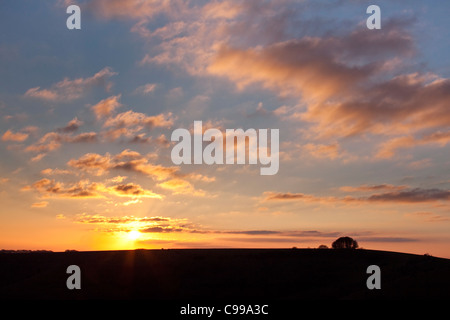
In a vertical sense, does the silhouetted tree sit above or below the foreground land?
above

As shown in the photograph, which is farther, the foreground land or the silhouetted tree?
the silhouetted tree

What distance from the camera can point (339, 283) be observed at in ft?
139

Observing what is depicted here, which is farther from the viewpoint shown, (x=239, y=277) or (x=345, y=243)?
(x=345, y=243)

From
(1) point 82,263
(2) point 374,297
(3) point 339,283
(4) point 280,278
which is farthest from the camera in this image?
(1) point 82,263

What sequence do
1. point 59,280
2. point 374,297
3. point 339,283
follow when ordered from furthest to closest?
1. point 59,280
2. point 339,283
3. point 374,297

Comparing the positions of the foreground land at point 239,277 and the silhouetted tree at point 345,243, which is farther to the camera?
the silhouetted tree at point 345,243

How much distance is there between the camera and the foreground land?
37778 mm

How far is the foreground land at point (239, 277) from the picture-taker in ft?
124

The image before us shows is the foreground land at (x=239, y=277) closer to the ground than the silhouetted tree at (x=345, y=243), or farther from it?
closer to the ground

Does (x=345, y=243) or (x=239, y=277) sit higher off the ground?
(x=345, y=243)

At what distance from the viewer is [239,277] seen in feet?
155

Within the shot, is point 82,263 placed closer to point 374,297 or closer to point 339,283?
point 339,283
